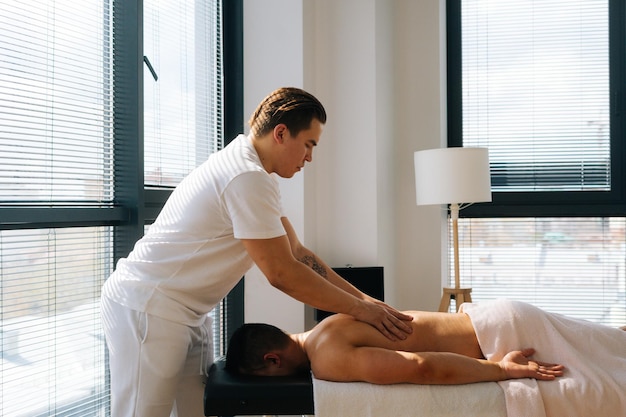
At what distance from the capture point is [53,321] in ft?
7.13

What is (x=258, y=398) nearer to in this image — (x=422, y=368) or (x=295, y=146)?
(x=422, y=368)

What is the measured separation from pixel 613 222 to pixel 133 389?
120 inches

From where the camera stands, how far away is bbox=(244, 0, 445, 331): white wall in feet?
10.6

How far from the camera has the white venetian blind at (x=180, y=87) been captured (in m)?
2.72

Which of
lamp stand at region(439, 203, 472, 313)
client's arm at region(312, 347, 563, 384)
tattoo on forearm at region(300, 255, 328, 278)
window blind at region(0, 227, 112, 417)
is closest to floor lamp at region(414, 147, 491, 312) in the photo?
lamp stand at region(439, 203, 472, 313)

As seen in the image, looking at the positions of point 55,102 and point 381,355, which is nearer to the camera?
point 381,355

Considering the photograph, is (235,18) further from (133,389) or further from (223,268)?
(133,389)

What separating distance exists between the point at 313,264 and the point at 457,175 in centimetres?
120

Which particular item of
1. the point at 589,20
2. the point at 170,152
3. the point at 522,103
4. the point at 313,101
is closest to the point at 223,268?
the point at 313,101

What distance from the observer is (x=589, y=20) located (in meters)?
3.96

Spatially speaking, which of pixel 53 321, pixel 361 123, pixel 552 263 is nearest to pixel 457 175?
pixel 361 123

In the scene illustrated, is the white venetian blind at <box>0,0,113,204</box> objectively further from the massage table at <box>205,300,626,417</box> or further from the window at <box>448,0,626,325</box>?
the window at <box>448,0,626,325</box>

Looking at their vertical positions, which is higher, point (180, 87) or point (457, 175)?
point (180, 87)

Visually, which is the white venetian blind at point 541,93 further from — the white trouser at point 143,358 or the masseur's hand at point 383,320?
the white trouser at point 143,358
